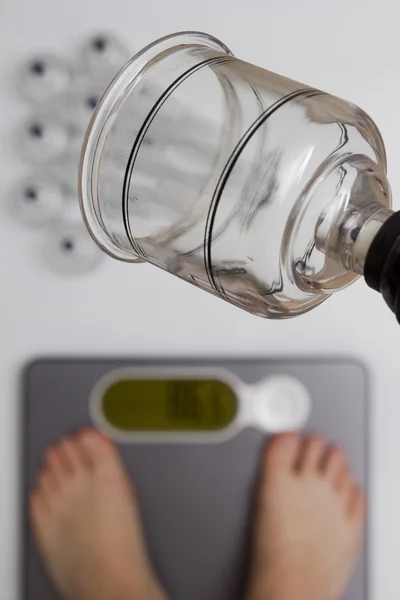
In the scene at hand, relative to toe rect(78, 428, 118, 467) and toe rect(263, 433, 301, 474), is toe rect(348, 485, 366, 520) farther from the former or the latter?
toe rect(78, 428, 118, 467)

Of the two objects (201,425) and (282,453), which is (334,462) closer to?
(282,453)

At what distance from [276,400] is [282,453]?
3.3 inches

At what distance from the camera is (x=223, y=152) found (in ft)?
1.02

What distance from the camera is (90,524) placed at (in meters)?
1.19

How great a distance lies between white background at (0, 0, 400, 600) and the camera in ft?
3.76

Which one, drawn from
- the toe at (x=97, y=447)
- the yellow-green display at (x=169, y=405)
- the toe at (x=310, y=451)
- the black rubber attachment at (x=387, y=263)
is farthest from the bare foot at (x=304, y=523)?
the black rubber attachment at (x=387, y=263)

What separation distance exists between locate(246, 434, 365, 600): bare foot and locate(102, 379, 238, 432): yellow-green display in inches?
3.9

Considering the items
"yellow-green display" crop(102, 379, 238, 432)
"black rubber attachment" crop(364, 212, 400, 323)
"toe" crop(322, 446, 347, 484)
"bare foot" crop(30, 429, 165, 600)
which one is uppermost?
"black rubber attachment" crop(364, 212, 400, 323)

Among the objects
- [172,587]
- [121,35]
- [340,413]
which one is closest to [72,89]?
[121,35]

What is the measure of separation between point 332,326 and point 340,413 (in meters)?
0.14

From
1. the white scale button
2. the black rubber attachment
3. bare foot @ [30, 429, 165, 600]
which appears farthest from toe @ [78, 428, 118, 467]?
the black rubber attachment

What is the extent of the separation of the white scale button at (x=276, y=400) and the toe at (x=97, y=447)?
23cm

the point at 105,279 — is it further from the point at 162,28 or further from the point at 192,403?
the point at 162,28

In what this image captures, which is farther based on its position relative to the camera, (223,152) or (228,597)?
(228,597)
